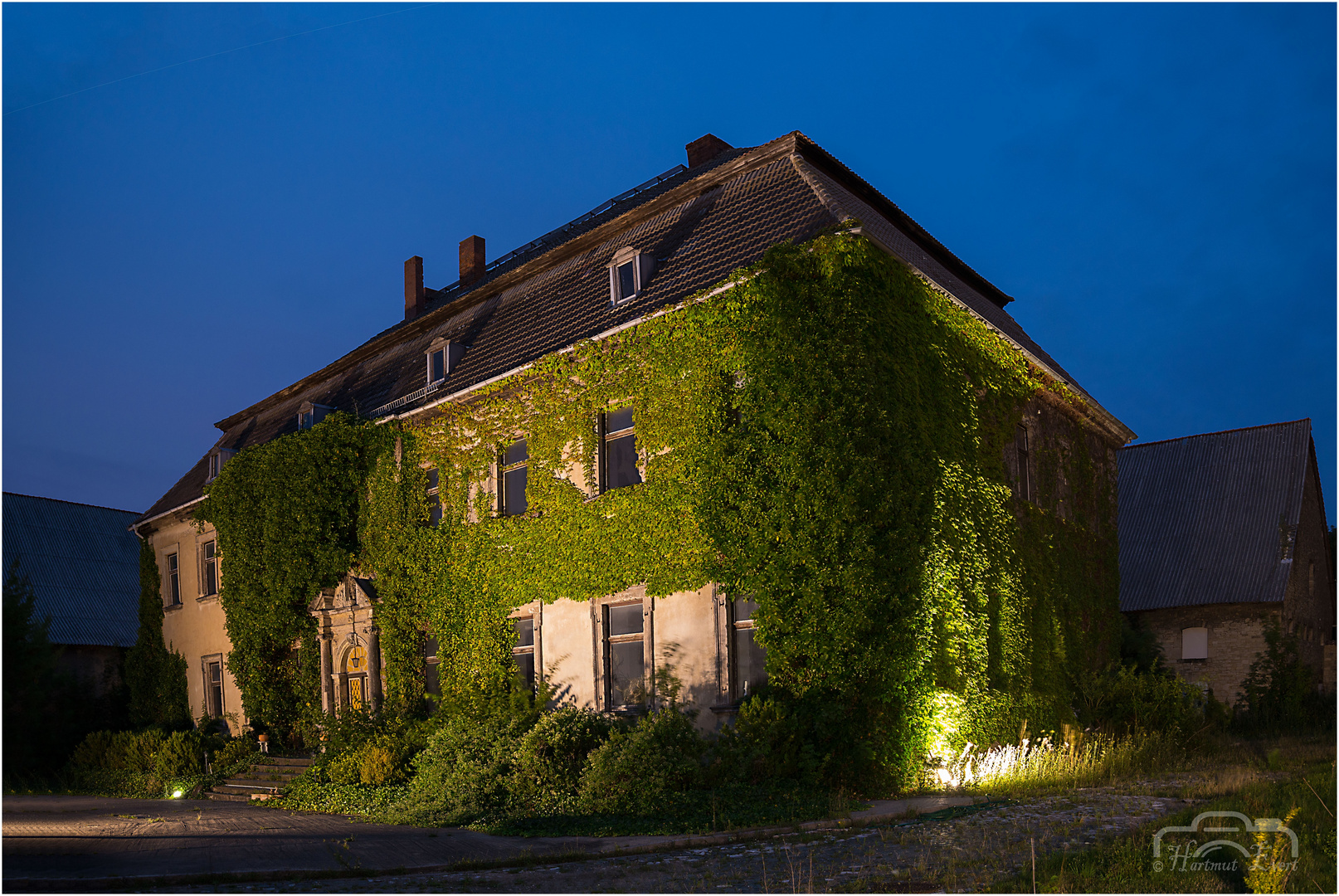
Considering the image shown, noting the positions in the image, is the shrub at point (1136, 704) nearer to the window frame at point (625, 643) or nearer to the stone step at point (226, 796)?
the window frame at point (625, 643)

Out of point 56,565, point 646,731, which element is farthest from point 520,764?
point 56,565

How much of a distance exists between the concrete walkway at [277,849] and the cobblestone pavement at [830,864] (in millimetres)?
368

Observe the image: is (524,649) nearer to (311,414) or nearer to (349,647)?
(349,647)

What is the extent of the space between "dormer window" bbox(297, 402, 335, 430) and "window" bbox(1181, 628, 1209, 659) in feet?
74.1

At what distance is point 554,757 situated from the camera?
44.1ft

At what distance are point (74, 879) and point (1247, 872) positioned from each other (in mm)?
9052

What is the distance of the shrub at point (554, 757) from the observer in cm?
Result: 1295

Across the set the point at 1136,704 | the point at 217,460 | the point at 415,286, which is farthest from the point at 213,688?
the point at 1136,704

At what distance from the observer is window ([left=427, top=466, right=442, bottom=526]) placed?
64.6 feet

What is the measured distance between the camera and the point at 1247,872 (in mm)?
7141

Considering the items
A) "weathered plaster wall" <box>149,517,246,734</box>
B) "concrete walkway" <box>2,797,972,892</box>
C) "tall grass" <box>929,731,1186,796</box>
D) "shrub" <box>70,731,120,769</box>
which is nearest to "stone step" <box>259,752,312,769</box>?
"weathered plaster wall" <box>149,517,246,734</box>

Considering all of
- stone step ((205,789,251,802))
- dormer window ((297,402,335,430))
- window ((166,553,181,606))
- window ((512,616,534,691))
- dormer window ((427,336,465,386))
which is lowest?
stone step ((205,789,251,802))

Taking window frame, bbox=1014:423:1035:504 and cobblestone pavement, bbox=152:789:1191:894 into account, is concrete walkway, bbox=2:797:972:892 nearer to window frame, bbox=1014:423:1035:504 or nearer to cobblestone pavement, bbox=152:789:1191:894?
cobblestone pavement, bbox=152:789:1191:894

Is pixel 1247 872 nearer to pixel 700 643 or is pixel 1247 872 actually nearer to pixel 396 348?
pixel 700 643
